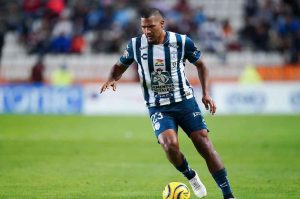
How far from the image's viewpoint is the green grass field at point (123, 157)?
10688 mm

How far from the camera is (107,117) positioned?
25.2 m

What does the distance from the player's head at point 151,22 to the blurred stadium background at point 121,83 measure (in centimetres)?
485

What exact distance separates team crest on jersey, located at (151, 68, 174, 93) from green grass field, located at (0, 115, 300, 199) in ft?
4.99

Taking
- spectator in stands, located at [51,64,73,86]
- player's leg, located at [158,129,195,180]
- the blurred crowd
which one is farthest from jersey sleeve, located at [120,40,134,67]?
the blurred crowd

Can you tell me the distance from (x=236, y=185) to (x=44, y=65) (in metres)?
17.8

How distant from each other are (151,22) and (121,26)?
67.2ft

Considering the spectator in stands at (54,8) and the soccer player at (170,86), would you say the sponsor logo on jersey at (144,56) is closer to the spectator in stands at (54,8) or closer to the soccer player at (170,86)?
the soccer player at (170,86)

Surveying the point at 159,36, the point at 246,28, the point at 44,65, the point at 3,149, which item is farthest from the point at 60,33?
the point at 159,36

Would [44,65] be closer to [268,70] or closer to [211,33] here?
A: [211,33]

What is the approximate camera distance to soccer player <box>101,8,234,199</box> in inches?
358

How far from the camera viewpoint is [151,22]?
9023mm

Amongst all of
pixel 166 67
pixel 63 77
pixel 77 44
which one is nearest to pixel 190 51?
pixel 166 67

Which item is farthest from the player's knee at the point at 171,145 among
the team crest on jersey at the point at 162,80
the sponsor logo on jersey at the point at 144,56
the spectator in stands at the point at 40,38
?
the spectator in stands at the point at 40,38

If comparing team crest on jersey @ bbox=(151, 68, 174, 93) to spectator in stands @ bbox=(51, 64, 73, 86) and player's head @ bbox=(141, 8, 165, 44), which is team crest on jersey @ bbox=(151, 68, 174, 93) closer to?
player's head @ bbox=(141, 8, 165, 44)
